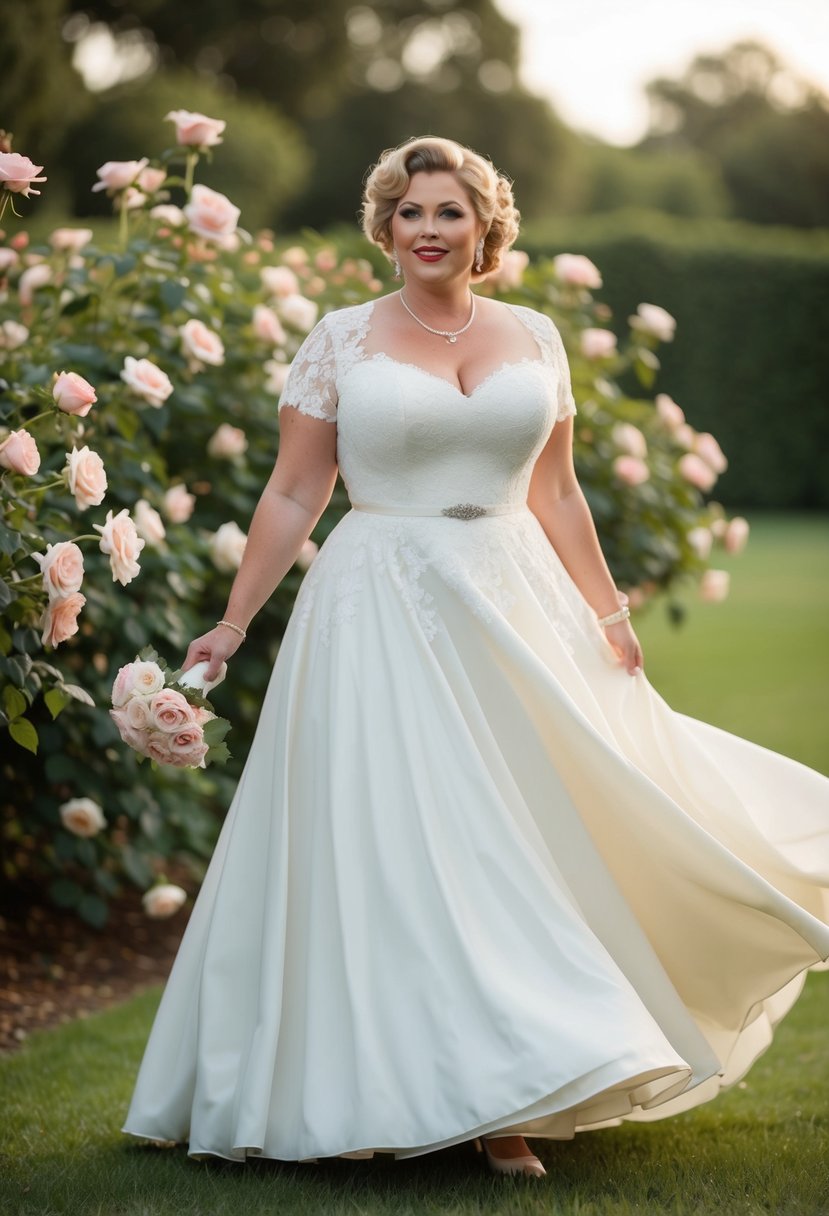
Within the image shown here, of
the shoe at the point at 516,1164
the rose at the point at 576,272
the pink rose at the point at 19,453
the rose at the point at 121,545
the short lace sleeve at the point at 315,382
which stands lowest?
the shoe at the point at 516,1164

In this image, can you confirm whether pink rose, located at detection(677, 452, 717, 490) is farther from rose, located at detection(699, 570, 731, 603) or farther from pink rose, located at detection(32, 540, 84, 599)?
pink rose, located at detection(32, 540, 84, 599)

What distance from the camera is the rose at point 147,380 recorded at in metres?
3.84

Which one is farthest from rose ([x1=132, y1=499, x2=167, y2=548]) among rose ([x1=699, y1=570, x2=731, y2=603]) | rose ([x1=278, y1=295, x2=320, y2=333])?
rose ([x1=699, y1=570, x2=731, y2=603])

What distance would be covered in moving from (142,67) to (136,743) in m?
29.3

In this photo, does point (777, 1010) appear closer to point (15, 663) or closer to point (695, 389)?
point (15, 663)

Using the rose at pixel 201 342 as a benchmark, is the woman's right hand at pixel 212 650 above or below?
below

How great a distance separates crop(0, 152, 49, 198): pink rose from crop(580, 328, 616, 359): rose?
277cm

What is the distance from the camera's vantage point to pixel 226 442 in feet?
14.9

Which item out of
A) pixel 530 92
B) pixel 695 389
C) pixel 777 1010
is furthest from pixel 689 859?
pixel 530 92

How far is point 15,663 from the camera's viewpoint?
313 centimetres

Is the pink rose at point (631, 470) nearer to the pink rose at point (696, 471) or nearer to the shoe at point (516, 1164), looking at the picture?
the pink rose at point (696, 471)

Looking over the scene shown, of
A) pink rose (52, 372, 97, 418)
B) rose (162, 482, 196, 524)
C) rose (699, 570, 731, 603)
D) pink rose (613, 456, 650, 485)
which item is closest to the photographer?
pink rose (52, 372, 97, 418)

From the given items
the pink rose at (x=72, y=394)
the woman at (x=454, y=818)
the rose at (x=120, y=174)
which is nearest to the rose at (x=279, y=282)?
the rose at (x=120, y=174)

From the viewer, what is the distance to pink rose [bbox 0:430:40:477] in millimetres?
3021
